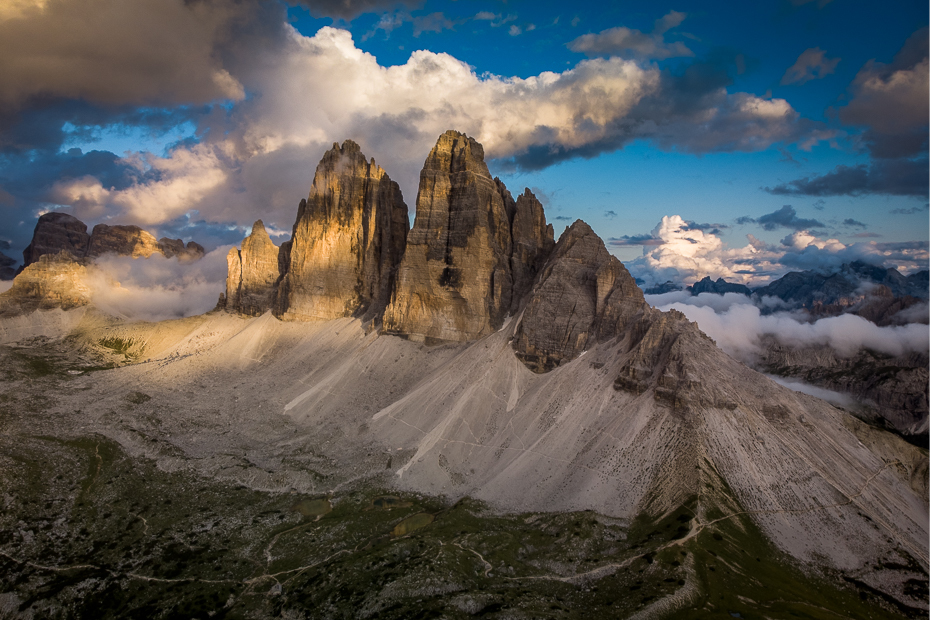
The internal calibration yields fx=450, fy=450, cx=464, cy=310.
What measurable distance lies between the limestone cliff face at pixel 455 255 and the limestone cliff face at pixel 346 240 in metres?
24.8

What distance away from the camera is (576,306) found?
108 m

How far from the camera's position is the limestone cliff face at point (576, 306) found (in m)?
104

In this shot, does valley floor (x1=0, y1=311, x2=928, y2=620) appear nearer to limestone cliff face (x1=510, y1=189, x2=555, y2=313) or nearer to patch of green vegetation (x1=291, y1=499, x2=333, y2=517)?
patch of green vegetation (x1=291, y1=499, x2=333, y2=517)

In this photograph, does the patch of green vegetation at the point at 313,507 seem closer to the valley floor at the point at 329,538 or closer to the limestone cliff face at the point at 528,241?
the valley floor at the point at 329,538

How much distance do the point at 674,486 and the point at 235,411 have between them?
340 feet

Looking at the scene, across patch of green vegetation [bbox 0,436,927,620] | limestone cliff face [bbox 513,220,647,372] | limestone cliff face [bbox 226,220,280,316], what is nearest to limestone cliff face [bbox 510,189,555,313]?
limestone cliff face [bbox 513,220,647,372]

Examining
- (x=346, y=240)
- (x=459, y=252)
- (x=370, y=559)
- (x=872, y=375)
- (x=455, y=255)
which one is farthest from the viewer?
(x=346, y=240)

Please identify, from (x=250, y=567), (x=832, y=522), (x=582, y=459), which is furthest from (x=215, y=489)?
(x=832, y=522)

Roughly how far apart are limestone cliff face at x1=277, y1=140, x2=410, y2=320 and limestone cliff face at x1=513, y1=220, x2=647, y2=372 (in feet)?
199

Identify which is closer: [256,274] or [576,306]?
[576,306]

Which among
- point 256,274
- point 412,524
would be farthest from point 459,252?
point 256,274

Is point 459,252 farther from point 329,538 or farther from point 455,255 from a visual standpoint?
point 329,538

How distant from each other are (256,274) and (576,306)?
133 m

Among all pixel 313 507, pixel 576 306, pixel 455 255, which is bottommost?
pixel 313 507
